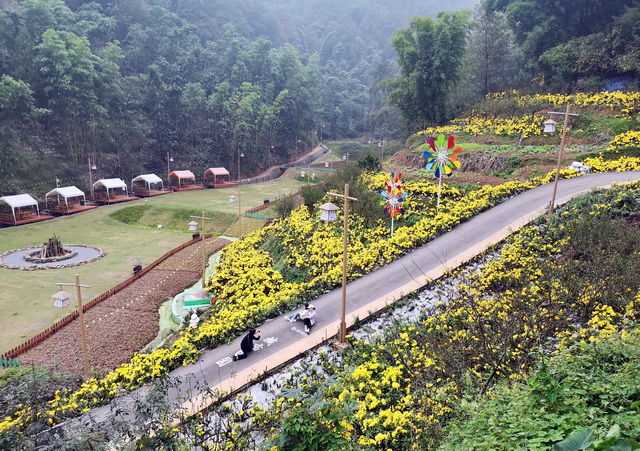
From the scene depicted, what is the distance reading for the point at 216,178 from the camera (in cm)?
4816

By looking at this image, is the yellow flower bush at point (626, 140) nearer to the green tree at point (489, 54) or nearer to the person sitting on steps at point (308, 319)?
the person sitting on steps at point (308, 319)

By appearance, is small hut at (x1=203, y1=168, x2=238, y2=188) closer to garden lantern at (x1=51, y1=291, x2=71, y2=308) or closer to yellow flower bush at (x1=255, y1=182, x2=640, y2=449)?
garden lantern at (x1=51, y1=291, x2=71, y2=308)

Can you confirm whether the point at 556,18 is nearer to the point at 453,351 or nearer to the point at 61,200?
the point at 453,351

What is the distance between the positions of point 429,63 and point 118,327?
31825 mm

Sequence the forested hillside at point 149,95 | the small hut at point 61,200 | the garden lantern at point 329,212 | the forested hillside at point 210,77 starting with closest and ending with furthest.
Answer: the garden lantern at point 329,212 → the small hut at point 61,200 → the forested hillside at point 210,77 → the forested hillside at point 149,95

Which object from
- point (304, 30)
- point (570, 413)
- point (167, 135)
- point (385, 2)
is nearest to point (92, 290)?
point (570, 413)

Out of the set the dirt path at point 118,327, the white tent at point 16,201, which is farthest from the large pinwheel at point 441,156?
the white tent at point 16,201

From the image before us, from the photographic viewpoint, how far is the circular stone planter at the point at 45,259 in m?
21.7

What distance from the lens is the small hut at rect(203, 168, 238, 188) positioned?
47.5 metres

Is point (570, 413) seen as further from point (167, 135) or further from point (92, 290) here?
point (167, 135)

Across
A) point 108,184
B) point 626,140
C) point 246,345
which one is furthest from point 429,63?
point 246,345

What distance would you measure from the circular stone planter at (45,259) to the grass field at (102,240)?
0.47 metres

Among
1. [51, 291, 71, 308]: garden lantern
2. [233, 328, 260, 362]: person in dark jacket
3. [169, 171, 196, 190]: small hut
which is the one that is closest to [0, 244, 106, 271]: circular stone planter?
[51, 291, 71, 308]: garden lantern

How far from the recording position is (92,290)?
19062 millimetres
